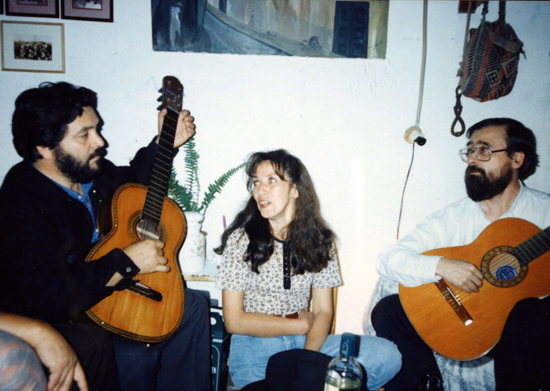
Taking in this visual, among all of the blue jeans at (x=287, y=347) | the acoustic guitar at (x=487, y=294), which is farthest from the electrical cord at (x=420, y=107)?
the blue jeans at (x=287, y=347)

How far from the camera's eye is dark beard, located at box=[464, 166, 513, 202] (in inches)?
73.4

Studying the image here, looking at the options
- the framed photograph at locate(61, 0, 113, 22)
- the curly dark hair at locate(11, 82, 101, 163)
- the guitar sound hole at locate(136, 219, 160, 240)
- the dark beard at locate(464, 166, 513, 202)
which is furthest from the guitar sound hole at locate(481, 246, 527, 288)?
the framed photograph at locate(61, 0, 113, 22)

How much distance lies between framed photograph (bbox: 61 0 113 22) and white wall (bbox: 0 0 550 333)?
5 cm

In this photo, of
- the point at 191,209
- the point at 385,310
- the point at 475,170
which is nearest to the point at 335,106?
the point at 475,170

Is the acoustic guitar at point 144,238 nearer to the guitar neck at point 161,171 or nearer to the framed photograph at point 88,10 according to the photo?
the guitar neck at point 161,171

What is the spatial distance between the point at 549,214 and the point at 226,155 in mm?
2094

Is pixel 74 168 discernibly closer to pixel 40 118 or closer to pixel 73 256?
pixel 40 118

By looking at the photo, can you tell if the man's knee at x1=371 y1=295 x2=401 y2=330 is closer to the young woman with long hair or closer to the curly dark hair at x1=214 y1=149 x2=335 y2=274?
the young woman with long hair

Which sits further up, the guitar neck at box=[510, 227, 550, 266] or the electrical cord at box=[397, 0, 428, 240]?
the electrical cord at box=[397, 0, 428, 240]

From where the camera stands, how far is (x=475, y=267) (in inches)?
63.6

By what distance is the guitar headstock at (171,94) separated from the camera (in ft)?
5.94

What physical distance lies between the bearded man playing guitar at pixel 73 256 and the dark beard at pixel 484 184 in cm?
180

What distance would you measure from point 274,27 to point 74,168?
1.53 metres

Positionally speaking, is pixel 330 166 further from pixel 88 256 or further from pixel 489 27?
pixel 88 256
